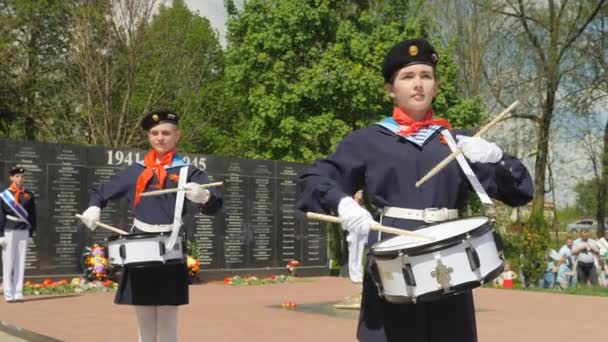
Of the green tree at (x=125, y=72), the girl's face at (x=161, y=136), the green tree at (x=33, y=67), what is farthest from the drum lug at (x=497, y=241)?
the green tree at (x=33, y=67)

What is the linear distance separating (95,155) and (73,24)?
10.6m

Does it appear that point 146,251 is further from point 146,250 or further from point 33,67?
point 33,67

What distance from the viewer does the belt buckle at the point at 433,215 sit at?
3.64m

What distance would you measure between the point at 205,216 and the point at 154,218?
12842 mm

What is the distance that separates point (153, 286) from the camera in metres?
5.90

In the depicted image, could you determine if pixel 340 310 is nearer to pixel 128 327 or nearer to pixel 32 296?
pixel 128 327

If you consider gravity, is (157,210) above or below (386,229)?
above

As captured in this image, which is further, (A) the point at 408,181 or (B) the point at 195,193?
(B) the point at 195,193

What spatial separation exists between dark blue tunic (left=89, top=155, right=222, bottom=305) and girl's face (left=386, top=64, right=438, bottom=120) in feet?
8.72

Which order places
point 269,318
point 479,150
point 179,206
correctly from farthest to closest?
point 269,318
point 179,206
point 479,150

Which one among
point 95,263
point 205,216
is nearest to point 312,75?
point 205,216

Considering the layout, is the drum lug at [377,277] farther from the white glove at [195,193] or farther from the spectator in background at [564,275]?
the spectator in background at [564,275]

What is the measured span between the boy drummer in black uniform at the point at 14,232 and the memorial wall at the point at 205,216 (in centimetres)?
234

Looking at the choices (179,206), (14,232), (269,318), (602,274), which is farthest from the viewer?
(602,274)
